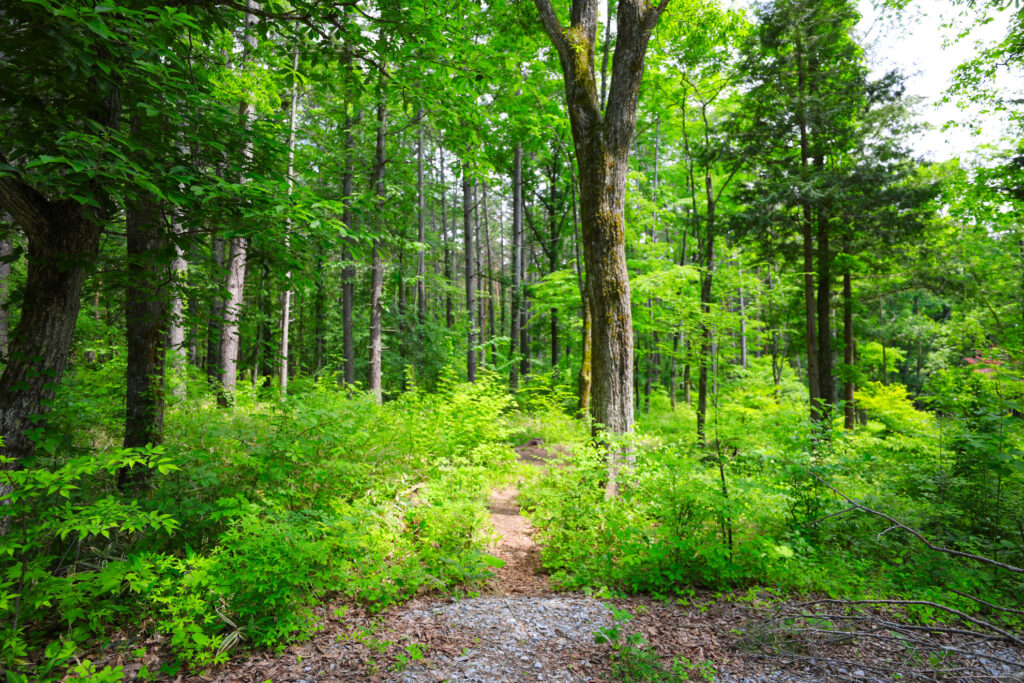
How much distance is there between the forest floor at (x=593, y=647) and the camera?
271 cm

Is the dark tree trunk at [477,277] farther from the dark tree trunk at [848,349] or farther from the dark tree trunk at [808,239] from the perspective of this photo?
the dark tree trunk at [848,349]

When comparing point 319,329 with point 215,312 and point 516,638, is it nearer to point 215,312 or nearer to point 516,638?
point 215,312

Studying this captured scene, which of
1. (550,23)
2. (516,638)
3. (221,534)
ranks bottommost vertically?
(516,638)

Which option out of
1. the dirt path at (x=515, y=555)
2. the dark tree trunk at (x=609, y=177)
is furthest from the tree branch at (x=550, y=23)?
the dirt path at (x=515, y=555)

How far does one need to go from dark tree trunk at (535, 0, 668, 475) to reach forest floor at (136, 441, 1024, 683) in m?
2.28

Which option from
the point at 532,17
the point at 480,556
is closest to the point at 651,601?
the point at 480,556

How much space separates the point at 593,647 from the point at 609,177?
4983 millimetres

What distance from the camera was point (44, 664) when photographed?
8.22 ft

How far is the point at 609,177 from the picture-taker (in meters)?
5.55

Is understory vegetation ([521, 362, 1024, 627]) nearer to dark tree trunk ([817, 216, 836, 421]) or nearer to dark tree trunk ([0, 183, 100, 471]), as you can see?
dark tree trunk ([0, 183, 100, 471])

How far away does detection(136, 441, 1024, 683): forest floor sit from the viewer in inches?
107

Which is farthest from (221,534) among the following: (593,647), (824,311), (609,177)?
(824,311)

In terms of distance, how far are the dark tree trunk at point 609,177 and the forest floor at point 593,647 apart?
2276 mm

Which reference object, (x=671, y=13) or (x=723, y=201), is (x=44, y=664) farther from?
(x=723, y=201)
